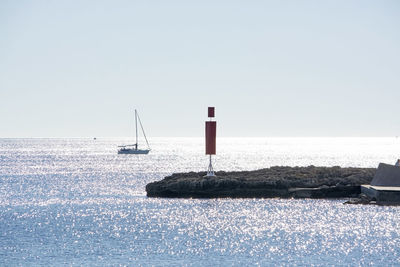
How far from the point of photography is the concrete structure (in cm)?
5275

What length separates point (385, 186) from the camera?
5591 cm

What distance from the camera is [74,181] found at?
9225cm

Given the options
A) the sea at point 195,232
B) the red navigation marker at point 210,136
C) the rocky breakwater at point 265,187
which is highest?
the red navigation marker at point 210,136

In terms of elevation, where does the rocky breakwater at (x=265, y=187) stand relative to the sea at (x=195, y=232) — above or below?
above

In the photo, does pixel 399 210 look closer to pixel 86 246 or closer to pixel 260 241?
pixel 260 241

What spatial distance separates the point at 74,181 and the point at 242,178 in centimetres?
3722

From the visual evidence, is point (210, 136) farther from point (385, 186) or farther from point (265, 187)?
point (385, 186)

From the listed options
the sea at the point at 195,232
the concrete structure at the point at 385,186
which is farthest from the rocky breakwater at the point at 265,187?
the concrete structure at the point at 385,186

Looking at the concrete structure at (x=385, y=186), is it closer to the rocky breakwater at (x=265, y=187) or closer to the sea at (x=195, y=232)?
the sea at (x=195, y=232)

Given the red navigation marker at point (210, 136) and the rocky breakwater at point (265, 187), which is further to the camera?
the red navigation marker at point (210, 136)

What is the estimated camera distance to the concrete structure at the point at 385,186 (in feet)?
173

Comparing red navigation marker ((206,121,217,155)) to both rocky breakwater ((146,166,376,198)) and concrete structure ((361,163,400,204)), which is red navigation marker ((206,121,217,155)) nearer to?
rocky breakwater ((146,166,376,198))

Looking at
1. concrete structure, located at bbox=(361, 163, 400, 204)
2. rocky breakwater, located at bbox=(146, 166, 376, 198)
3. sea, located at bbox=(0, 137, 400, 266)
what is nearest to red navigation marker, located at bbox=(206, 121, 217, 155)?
rocky breakwater, located at bbox=(146, 166, 376, 198)

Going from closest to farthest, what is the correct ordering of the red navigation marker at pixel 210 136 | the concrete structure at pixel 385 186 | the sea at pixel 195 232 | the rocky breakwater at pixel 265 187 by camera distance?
the sea at pixel 195 232 → the concrete structure at pixel 385 186 → the rocky breakwater at pixel 265 187 → the red navigation marker at pixel 210 136
